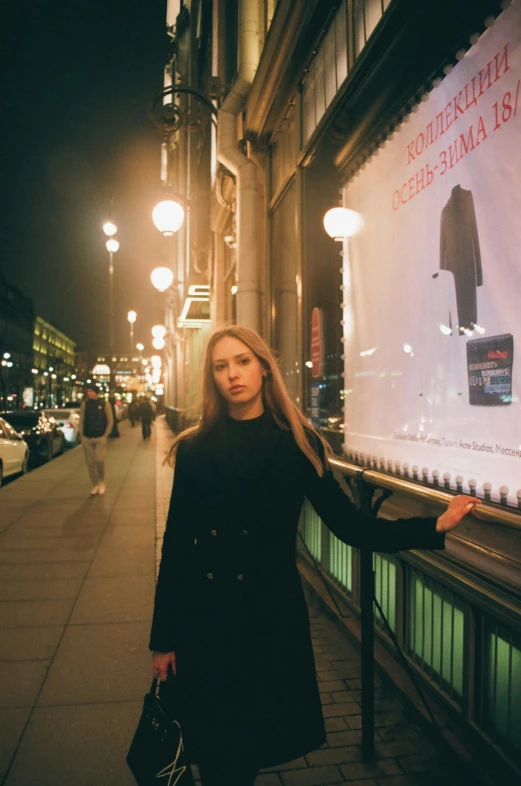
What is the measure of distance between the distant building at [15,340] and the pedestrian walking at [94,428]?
76.7 m

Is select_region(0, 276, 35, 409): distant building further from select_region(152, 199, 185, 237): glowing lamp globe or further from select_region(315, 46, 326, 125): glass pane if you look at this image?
select_region(315, 46, 326, 125): glass pane

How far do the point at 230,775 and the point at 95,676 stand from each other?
241cm

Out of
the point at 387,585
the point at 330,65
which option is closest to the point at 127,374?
the point at 330,65

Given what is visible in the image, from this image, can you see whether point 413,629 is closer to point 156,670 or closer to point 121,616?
point 156,670

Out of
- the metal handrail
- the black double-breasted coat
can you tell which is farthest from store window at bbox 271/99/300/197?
the black double-breasted coat

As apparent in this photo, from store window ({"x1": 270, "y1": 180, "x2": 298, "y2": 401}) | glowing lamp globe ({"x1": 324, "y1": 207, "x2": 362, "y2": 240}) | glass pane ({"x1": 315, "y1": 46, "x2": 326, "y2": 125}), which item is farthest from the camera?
store window ({"x1": 270, "y1": 180, "x2": 298, "y2": 401})

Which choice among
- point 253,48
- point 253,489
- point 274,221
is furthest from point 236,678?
point 253,48

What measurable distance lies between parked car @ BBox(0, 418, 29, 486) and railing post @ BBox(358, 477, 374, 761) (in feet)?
38.7

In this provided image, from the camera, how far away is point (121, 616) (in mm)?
5285

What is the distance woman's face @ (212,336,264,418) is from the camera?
2398 millimetres

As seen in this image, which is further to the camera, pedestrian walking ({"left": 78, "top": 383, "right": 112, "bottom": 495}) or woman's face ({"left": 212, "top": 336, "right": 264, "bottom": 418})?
pedestrian walking ({"left": 78, "top": 383, "right": 112, "bottom": 495})

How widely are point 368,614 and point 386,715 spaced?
32.7 inches

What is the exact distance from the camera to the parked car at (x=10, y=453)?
13523mm

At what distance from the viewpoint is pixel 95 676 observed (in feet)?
13.6
